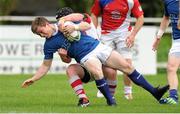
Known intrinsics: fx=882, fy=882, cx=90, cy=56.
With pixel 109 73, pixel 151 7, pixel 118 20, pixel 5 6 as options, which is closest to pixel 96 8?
pixel 118 20

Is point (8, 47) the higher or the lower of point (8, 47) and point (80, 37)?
the lower

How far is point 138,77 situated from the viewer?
48.3 feet

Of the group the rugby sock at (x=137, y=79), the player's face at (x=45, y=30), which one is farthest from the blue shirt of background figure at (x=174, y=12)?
the player's face at (x=45, y=30)

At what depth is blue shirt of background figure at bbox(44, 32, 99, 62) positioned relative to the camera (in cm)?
1433

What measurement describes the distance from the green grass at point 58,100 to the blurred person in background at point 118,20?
91 cm

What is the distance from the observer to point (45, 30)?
14195 millimetres

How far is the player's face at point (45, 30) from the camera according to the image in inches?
558

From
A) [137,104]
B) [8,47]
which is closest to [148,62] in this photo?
[8,47]

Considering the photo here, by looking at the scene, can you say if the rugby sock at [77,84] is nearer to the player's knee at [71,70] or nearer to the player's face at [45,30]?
the player's knee at [71,70]

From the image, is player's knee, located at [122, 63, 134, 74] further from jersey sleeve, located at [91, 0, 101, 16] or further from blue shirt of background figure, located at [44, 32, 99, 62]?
A: jersey sleeve, located at [91, 0, 101, 16]

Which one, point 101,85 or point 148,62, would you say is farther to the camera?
point 148,62

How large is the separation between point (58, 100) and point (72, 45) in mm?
2028

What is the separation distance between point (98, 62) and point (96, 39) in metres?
0.50

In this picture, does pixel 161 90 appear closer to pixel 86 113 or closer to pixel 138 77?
pixel 138 77
